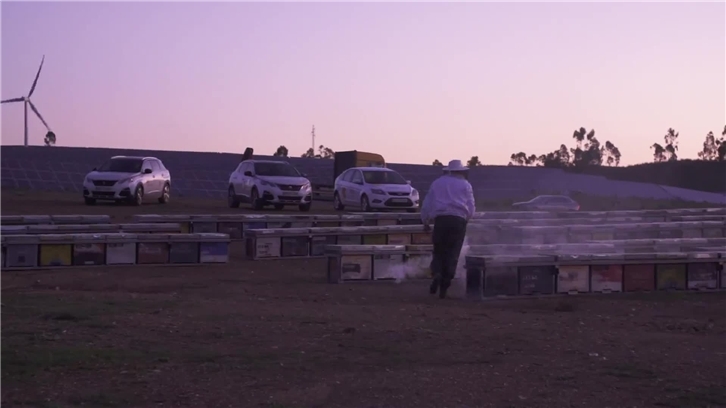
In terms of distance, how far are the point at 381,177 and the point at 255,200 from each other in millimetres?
4055

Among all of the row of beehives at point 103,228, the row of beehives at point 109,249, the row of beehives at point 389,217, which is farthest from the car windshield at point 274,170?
the row of beehives at point 109,249

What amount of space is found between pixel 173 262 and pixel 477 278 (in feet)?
18.7

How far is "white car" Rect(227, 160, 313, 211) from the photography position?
2844cm

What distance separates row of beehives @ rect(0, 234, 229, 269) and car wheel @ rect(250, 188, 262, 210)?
1335 cm

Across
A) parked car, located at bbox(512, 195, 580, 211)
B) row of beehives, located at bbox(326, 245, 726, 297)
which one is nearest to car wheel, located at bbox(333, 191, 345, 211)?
parked car, located at bbox(512, 195, 580, 211)

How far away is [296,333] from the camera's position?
29.1 ft

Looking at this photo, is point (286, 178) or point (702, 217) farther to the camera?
point (286, 178)

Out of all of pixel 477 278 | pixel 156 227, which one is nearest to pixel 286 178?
pixel 156 227

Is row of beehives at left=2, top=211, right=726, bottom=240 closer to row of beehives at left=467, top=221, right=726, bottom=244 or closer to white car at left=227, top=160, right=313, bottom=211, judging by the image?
row of beehives at left=467, top=221, right=726, bottom=244

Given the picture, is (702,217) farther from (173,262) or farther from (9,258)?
(9,258)

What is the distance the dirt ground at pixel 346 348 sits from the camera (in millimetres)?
6766

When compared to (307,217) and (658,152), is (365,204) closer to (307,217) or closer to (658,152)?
(307,217)

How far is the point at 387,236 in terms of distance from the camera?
1681cm

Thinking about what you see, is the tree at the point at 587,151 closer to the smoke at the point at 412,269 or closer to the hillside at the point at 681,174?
the hillside at the point at 681,174
